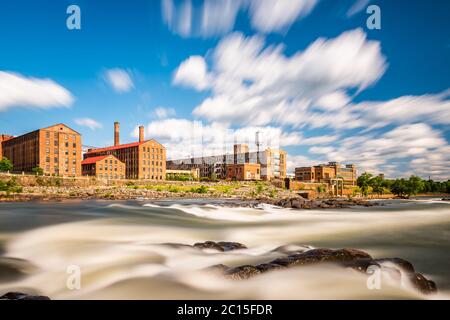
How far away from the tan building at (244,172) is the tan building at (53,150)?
6449 cm

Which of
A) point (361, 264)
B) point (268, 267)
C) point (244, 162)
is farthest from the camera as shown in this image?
point (244, 162)

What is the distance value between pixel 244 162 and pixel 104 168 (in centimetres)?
7680

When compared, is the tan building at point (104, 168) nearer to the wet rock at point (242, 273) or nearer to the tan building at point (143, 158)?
the tan building at point (143, 158)

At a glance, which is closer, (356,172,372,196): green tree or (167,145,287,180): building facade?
(356,172,372,196): green tree

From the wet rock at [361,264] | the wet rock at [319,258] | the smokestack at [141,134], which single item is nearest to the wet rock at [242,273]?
the wet rock at [319,258]

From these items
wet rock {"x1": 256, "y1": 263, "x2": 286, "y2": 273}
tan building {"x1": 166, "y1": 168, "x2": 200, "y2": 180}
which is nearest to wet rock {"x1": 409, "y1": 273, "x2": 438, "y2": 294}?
wet rock {"x1": 256, "y1": 263, "x2": 286, "y2": 273}

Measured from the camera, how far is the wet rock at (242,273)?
23.6 feet

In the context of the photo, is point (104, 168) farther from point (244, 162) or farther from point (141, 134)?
point (244, 162)

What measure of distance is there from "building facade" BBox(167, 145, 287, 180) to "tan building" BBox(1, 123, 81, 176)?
6383 centimetres

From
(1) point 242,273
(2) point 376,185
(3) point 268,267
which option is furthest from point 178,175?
(1) point 242,273

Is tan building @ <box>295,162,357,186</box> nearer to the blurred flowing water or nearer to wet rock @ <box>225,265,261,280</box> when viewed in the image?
the blurred flowing water

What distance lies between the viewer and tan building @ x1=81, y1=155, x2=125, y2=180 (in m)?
82.5

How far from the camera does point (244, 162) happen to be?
473 ft
